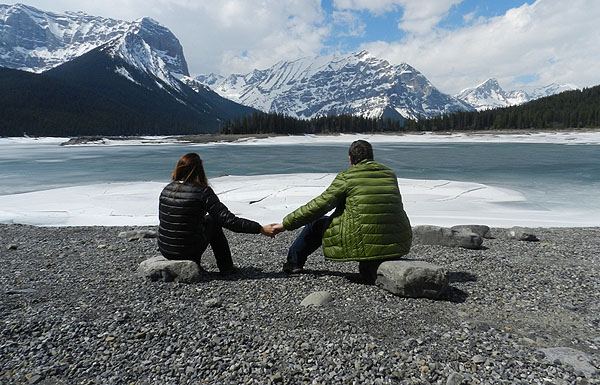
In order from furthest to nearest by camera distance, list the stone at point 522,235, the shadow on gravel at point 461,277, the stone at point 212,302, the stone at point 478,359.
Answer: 1. the stone at point 522,235
2. the shadow on gravel at point 461,277
3. the stone at point 212,302
4. the stone at point 478,359

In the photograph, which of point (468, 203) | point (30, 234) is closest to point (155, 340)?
point (30, 234)

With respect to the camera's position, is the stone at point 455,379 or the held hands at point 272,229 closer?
the stone at point 455,379

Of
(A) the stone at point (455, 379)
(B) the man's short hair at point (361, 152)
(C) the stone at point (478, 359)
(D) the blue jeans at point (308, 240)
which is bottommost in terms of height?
(C) the stone at point (478, 359)

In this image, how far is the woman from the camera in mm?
5051

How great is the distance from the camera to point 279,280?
219 inches

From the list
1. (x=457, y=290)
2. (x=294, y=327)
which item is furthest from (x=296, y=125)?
(x=294, y=327)

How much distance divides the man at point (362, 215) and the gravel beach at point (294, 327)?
0.62m

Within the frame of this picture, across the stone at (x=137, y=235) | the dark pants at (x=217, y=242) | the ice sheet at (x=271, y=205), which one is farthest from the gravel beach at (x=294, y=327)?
the ice sheet at (x=271, y=205)

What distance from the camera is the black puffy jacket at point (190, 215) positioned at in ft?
16.5

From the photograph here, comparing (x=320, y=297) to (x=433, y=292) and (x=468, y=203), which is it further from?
(x=468, y=203)

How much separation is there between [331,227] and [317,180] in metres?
14.2

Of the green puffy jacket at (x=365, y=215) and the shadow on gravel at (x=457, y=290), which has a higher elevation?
the green puffy jacket at (x=365, y=215)

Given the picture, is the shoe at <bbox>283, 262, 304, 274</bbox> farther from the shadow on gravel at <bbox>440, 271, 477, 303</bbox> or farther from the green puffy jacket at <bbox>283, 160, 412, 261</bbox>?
the shadow on gravel at <bbox>440, 271, 477, 303</bbox>

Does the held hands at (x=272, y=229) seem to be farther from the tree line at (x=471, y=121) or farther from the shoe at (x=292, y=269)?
the tree line at (x=471, y=121)
